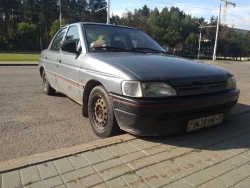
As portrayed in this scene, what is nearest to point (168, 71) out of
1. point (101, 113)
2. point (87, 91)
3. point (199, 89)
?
point (199, 89)

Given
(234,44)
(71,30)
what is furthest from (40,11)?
(234,44)

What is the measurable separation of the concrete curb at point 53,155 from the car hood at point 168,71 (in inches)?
35.1

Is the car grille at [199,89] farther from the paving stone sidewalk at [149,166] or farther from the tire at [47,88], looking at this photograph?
the tire at [47,88]

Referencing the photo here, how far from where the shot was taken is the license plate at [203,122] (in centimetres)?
272

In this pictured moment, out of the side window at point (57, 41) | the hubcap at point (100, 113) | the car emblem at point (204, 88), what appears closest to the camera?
the car emblem at point (204, 88)

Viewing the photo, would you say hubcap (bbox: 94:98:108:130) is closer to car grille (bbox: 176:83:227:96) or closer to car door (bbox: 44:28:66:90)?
car grille (bbox: 176:83:227:96)

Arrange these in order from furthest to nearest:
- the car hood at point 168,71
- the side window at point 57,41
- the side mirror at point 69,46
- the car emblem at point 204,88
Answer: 1. the side window at point 57,41
2. the side mirror at point 69,46
3. the car emblem at point 204,88
4. the car hood at point 168,71

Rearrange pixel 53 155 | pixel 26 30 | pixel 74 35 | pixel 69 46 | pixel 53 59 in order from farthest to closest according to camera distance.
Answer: pixel 26 30, pixel 53 59, pixel 74 35, pixel 69 46, pixel 53 155

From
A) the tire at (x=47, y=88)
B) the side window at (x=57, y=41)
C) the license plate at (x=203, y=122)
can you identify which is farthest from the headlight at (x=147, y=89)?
the tire at (x=47, y=88)

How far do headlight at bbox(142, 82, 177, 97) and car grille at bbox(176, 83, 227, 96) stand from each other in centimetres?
12

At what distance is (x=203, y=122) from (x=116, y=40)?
2.04 m

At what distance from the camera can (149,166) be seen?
7.31 ft

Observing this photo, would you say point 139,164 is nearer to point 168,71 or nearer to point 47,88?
point 168,71

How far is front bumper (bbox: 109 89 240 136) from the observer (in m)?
2.42
